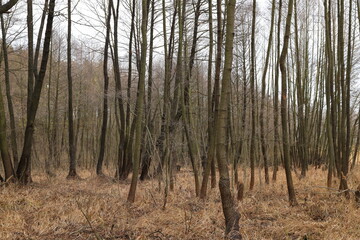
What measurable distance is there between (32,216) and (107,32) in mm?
8209

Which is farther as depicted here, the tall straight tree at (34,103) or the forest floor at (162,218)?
the tall straight tree at (34,103)

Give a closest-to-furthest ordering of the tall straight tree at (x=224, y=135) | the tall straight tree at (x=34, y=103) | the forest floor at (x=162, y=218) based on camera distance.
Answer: the tall straight tree at (x=224, y=135), the forest floor at (x=162, y=218), the tall straight tree at (x=34, y=103)

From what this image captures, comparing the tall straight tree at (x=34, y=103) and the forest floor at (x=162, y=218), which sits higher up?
the tall straight tree at (x=34, y=103)

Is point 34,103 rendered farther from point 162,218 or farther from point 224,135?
point 224,135

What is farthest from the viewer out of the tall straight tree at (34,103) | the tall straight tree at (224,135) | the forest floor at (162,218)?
the tall straight tree at (34,103)

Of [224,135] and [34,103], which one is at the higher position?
[34,103]

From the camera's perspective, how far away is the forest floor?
426 centimetres

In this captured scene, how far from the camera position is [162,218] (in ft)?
17.1

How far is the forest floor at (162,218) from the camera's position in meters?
4.26

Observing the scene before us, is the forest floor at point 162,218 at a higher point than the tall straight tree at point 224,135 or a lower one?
lower

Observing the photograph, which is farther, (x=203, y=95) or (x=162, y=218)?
(x=203, y=95)

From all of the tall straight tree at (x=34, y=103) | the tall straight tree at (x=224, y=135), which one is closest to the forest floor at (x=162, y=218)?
the tall straight tree at (x=224, y=135)

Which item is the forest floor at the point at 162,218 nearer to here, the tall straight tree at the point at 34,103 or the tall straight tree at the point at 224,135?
the tall straight tree at the point at 224,135

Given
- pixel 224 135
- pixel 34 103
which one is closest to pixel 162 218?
pixel 224 135
